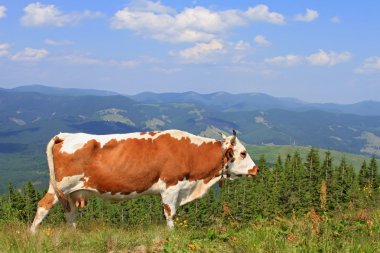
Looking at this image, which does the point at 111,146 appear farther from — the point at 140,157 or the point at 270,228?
the point at 270,228

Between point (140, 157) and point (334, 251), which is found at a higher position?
point (140, 157)

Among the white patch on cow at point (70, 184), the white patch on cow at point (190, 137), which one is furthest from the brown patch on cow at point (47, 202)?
the white patch on cow at point (190, 137)

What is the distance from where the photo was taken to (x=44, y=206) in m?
11.5

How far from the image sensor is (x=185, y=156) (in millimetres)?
13164

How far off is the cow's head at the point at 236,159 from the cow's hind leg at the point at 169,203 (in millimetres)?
2906

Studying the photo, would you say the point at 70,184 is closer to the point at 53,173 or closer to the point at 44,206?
the point at 53,173

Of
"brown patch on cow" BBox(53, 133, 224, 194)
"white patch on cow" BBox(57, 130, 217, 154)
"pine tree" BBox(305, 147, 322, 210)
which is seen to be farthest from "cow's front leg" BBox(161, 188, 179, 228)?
"pine tree" BBox(305, 147, 322, 210)

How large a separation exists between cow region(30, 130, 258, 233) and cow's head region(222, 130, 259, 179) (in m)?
1.75

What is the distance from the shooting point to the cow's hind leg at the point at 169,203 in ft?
40.8

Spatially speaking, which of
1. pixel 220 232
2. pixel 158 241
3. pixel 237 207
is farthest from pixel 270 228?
pixel 237 207

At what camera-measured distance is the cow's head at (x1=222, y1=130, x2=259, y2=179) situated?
14.6 m

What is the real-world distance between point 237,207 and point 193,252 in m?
80.8

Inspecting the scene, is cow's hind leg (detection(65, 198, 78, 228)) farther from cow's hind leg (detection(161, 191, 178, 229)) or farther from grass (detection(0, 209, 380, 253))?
cow's hind leg (detection(161, 191, 178, 229))

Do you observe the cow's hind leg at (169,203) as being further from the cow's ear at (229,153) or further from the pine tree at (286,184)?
the pine tree at (286,184)
